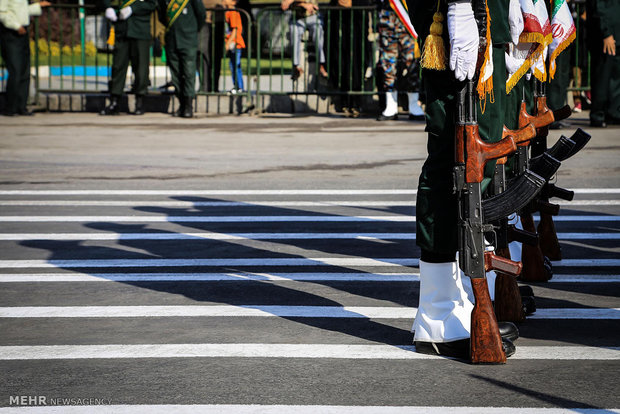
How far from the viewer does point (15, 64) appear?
19.1m

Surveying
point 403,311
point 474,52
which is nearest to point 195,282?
point 403,311

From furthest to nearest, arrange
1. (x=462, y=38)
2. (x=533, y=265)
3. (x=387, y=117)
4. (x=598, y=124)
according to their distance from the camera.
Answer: (x=387, y=117) < (x=598, y=124) < (x=533, y=265) < (x=462, y=38)

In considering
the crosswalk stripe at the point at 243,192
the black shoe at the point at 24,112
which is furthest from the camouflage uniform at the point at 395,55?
the crosswalk stripe at the point at 243,192

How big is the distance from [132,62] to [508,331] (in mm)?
15078

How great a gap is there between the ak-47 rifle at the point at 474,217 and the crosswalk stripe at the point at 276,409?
25.4 inches

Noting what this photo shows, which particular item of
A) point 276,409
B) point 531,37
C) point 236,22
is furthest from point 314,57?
point 276,409

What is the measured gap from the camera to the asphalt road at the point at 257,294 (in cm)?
466

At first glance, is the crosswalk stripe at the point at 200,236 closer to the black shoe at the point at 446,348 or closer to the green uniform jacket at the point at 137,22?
the black shoe at the point at 446,348

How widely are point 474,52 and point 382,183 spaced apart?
21.3ft

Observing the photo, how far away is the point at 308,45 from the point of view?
67.3ft

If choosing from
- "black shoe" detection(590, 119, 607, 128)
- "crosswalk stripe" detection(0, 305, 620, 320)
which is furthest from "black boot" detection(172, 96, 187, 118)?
"crosswalk stripe" detection(0, 305, 620, 320)

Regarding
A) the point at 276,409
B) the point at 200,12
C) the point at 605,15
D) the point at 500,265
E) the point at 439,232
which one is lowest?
the point at 276,409

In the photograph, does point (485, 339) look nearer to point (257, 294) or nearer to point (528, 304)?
point (528, 304)

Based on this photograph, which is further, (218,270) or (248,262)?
(248,262)
